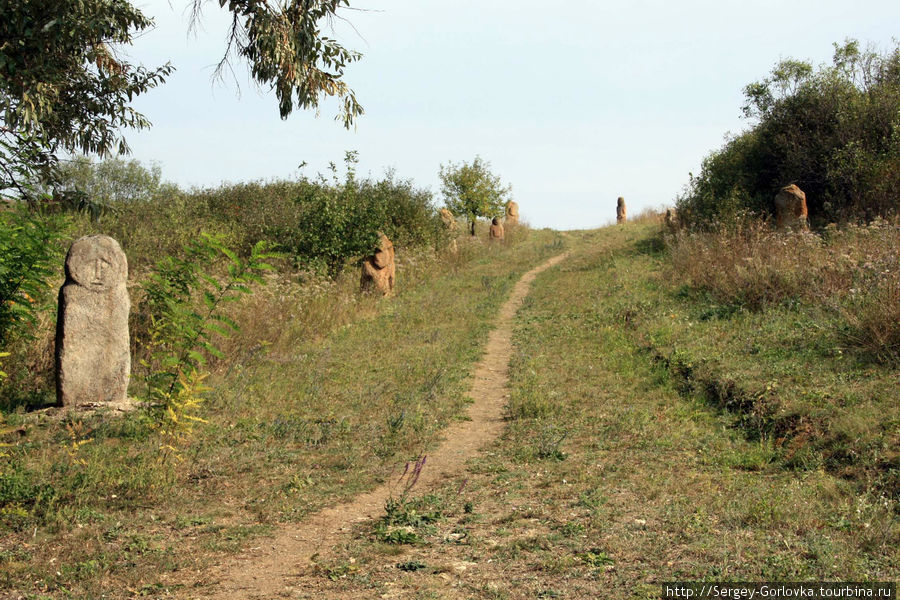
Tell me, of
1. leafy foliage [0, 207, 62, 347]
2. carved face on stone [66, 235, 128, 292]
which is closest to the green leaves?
carved face on stone [66, 235, 128, 292]

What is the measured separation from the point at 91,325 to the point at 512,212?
34603mm

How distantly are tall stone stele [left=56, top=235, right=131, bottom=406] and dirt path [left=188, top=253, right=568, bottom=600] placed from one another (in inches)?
162

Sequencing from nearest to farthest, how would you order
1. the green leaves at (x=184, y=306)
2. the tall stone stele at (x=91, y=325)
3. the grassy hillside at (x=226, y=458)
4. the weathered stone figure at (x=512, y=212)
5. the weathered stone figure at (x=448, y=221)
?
the grassy hillside at (x=226, y=458)
the green leaves at (x=184, y=306)
the tall stone stele at (x=91, y=325)
the weathered stone figure at (x=448, y=221)
the weathered stone figure at (x=512, y=212)

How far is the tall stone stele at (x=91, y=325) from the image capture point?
8.16 metres

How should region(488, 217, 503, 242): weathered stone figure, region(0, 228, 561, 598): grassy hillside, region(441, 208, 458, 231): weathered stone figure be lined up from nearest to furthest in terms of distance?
region(0, 228, 561, 598): grassy hillside
region(441, 208, 458, 231): weathered stone figure
region(488, 217, 503, 242): weathered stone figure

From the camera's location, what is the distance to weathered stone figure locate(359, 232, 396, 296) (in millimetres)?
17766

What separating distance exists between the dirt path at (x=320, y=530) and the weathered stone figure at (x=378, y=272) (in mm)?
8587

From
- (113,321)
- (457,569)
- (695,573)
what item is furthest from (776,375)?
(113,321)

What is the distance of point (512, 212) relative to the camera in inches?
1628

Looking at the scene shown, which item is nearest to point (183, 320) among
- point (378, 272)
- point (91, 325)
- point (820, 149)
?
point (91, 325)

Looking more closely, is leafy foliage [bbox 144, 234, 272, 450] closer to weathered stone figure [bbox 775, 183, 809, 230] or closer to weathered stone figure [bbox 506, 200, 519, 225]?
weathered stone figure [bbox 775, 183, 809, 230]

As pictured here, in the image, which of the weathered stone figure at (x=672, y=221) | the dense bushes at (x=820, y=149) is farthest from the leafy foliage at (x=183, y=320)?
the weathered stone figure at (x=672, y=221)

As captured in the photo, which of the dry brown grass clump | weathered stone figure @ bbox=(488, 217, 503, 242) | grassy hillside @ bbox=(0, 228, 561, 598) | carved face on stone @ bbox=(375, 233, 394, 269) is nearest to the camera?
grassy hillside @ bbox=(0, 228, 561, 598)

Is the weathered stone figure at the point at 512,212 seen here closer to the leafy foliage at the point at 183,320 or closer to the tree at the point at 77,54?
the tree at the point at 77,54
